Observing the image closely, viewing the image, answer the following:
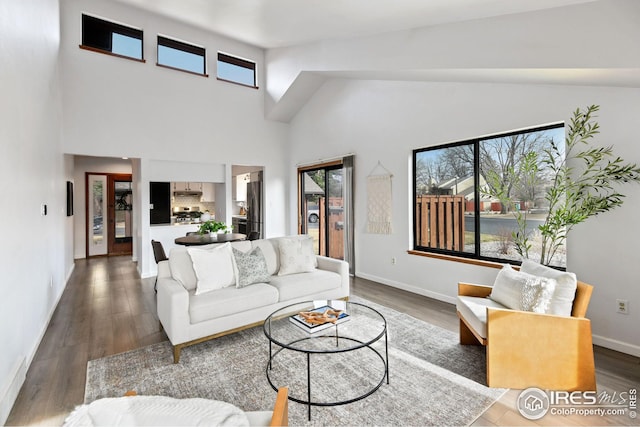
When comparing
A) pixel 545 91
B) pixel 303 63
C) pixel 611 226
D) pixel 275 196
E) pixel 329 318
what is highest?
pixel 303 63

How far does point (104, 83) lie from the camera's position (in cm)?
537

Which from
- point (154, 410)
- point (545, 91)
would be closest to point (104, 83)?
point (154, 410)

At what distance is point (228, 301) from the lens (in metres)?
2.92

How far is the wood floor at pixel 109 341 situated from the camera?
2.03 metres

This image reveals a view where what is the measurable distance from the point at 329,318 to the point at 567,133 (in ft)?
9.72

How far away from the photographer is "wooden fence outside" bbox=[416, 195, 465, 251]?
13.9 ft

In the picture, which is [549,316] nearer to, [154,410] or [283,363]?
[283,363]

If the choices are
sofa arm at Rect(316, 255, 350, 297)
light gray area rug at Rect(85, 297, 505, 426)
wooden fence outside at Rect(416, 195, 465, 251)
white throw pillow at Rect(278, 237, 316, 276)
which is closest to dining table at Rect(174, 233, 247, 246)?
white throw pillow at Rect(278, 237, 316, 276)

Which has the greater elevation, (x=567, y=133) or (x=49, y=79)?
(x=49, y=79)

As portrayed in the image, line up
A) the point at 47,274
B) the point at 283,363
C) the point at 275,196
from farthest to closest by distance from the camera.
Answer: the point at 275,196 < the point at 47,274 < the point at 283,363

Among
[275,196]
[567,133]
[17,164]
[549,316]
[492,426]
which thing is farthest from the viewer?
[275,196]

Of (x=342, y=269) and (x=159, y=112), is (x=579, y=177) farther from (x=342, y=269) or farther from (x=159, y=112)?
(x=159, y=112)

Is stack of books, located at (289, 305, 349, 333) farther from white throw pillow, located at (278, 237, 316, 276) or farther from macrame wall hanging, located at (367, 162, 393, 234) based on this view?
macrame wall hanging, located at (367, 162, 393, 234)

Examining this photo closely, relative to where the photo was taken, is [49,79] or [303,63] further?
[303,63]
